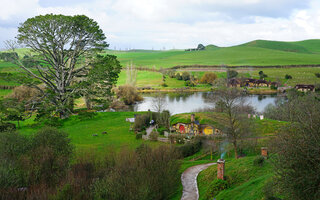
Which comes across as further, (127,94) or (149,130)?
(127,94)

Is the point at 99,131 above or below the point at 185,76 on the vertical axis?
below

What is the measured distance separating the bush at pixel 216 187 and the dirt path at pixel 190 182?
1.22 metres

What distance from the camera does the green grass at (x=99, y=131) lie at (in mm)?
38219

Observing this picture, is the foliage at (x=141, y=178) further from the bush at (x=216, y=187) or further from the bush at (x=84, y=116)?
the bush at (x=84, y=116)

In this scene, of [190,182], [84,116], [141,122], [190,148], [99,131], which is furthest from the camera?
[141,122]

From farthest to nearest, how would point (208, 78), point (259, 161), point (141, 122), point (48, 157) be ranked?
point (208, 78) < point (141, 122) < point (259, 161) < point (48, 157)

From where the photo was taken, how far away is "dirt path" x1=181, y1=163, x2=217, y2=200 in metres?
21.5

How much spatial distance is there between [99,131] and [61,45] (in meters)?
16.4

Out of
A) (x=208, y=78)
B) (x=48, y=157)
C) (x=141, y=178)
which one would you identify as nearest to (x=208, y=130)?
(x=141, y=178)

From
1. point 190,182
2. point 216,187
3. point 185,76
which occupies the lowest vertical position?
point 190,182

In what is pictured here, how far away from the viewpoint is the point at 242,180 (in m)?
21.5

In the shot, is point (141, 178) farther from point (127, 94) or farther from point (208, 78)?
point (208, 78)

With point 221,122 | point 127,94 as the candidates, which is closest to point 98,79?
point 221,122

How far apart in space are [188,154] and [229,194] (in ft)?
68.3
